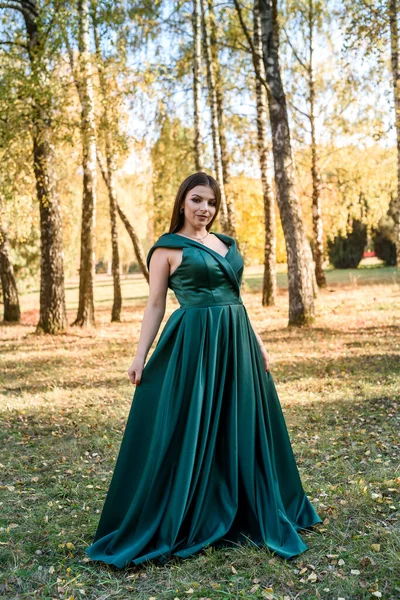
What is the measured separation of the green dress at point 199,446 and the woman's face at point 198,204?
0.14 m

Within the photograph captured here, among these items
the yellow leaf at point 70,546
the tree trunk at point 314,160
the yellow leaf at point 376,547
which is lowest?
the yellow leaf at point 70,546

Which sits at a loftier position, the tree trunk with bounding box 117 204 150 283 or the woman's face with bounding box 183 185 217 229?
the tree trunk with bounding box 117 204 150 283

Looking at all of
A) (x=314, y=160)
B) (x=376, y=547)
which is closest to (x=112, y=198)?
(x=314, y=160)

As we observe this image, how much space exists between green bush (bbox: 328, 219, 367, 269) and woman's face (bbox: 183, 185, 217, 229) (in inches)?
1358

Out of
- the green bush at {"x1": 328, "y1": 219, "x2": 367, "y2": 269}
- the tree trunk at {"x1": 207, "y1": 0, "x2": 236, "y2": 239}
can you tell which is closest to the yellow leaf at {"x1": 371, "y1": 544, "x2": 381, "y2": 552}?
the tree trunk at {"x1": 207, "y1": 0, "x2": 236, "y2": 239}

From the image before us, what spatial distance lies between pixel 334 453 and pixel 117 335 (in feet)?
28.0

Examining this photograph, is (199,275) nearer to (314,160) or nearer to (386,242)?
(314,160)

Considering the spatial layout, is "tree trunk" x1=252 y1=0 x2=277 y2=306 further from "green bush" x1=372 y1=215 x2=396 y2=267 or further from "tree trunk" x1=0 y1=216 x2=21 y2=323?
"green bush" x1=372 y1=215 x2=396 y2=267

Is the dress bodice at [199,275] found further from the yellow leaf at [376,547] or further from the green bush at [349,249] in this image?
the green bush at [349,249]

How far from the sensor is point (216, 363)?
135 inches

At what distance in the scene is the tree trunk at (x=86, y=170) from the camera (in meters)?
11.0

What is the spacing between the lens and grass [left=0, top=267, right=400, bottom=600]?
3064mm

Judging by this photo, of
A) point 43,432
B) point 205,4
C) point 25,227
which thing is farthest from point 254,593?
point 25,227

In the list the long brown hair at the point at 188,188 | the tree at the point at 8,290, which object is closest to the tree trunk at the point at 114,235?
the tree at the point at 8,290
